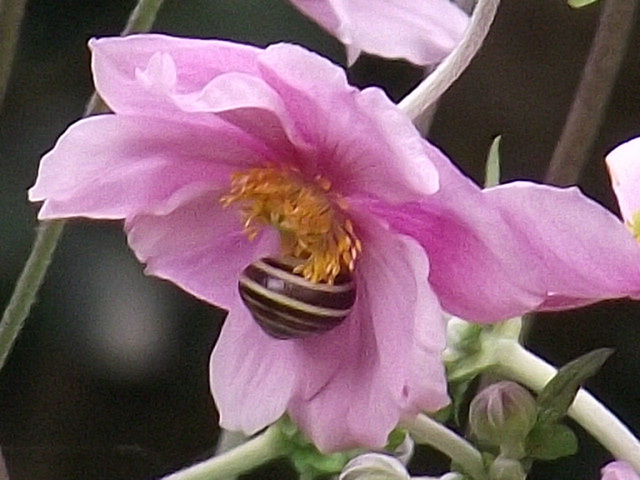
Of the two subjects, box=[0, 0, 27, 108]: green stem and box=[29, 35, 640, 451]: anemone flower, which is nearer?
box=[29, 35, 640, 451]: anemone flower

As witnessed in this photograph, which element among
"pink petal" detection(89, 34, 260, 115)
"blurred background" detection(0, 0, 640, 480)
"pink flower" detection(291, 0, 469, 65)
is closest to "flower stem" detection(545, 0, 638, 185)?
"pink flower" detection(291, 0, 469, 65)

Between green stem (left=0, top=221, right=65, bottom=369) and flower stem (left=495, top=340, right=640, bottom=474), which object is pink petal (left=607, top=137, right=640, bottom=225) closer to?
flower stem (left=495, top=340, right=640, bottom=474)

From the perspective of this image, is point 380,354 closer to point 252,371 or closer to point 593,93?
point 252,371

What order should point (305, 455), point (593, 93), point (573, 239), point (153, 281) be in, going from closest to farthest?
point (573, 239) → point (305, 455) → point (593, 93) → point (153, 281)

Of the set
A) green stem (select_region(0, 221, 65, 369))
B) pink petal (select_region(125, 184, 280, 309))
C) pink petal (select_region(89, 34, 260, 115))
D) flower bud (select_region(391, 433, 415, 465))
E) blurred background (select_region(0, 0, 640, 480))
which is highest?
pink petal (select_region(89, 34, 260, 115))

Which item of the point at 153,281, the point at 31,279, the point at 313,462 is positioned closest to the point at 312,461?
the point at 313,462

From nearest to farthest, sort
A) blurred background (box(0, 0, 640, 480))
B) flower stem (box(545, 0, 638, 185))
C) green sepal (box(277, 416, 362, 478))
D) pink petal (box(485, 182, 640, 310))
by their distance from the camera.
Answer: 1. pink petal (box(485, 182, 640, 310))
2. green sepal (box(277, 416, 362, 478))
3. flower stem (box(545, 0, 638, 185))
4. blurred background (box(0, 0, 640, 480))

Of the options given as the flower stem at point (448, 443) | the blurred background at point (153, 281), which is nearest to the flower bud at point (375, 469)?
the flower stem at point (448, 443)

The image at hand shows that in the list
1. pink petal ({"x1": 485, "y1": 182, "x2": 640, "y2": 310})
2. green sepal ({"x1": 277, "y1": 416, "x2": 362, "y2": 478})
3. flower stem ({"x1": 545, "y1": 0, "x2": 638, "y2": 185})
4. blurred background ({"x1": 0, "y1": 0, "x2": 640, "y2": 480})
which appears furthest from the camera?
blurred background ({"x1": 0, "y1": 0, "x2": 640, "y2": 480})

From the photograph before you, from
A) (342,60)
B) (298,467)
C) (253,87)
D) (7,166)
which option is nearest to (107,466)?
(7,166)
